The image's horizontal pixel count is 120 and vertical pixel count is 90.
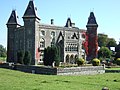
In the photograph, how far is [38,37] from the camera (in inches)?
2584

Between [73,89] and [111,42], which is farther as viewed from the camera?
[111,42]

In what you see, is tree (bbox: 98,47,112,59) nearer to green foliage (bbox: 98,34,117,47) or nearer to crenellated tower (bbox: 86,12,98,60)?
crenellated tower (bbox: 86,12,98,60)

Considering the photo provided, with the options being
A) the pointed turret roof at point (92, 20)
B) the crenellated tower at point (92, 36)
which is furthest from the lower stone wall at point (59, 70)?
the pointed turret roof at point (92, 20)

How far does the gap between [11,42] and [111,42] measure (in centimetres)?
5491

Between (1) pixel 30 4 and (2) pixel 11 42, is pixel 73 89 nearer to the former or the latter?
(1) pixel 30 4

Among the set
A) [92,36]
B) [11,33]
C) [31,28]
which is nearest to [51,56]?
[31,28]

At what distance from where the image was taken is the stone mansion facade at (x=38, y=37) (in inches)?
2442

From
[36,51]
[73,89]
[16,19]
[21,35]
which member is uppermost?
[16,19]

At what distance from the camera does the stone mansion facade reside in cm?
6203

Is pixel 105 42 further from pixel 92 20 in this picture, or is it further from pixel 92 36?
pixel 92 20

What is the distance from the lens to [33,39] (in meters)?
62.1

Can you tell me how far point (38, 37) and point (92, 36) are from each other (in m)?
16.2

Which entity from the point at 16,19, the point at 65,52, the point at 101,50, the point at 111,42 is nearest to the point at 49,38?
the point at 65,52

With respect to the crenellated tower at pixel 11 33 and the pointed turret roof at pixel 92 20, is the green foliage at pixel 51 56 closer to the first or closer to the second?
the crenellated tower at pixel 11 33
